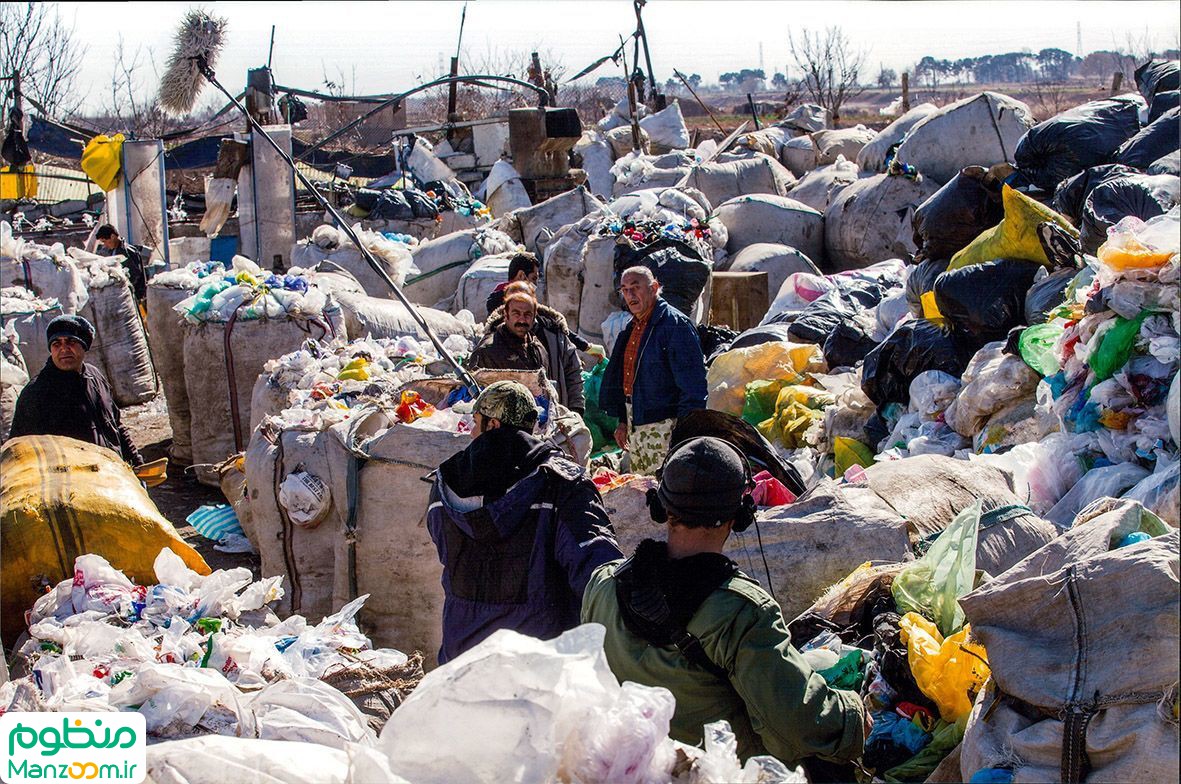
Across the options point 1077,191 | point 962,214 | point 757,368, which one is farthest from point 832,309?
point 1077,191

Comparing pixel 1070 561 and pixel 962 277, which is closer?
pixel 1070 561

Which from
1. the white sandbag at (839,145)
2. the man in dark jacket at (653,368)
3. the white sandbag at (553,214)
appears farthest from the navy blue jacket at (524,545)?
the white sandbag at (839,145)

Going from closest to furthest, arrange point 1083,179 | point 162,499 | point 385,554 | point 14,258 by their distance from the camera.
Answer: point 385,554, point 1083,179, point 162,499, point 14,258

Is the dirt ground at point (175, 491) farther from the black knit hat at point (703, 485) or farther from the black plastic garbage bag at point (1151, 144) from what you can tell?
the black plastic garbage bag at point (1151, 144)

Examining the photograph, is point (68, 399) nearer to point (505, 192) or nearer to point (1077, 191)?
point (1077, 191)

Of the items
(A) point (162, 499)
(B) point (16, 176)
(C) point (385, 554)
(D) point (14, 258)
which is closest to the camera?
(C) point (385, 554)

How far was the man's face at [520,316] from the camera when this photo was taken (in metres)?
5.05

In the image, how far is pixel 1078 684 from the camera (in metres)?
1.95

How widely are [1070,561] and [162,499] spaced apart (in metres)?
5.93

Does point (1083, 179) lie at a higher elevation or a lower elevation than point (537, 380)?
higher

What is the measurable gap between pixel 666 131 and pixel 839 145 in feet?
13.5

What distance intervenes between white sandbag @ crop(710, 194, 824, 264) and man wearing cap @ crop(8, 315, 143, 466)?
548 centimetres

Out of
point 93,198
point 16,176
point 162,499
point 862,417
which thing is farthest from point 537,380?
point 93,198

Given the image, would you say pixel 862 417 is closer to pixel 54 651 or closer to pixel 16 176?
pixel 54 651
